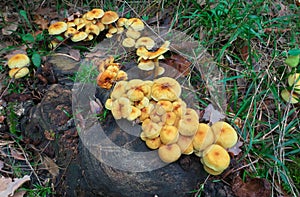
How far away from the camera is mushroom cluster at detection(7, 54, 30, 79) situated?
13.2 feet

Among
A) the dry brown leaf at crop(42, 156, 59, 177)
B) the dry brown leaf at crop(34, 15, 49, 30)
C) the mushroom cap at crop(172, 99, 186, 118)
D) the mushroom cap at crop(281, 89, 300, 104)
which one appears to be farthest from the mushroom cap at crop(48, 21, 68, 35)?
the mushroom cap at crop(281, 89, 300, 104)

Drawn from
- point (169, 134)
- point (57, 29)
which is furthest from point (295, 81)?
point (57, 29)

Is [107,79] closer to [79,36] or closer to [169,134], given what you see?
[169,134]

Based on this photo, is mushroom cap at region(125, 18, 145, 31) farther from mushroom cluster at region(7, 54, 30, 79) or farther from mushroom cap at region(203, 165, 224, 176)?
mushroom cap at region(203, 165, 224, 176)

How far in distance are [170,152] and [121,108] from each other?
540 millimetres

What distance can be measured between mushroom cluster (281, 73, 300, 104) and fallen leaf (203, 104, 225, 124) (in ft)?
2.45

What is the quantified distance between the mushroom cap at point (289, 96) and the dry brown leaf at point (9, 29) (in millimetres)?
3701

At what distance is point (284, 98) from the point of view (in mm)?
3293

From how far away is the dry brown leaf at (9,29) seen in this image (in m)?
4.72

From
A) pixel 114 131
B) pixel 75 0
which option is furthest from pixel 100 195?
pixel 75 0

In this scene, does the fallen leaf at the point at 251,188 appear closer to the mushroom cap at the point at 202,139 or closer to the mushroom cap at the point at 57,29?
the mushroom cap at the point at 202,139

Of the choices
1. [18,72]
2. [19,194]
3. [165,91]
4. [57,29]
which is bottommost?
[19,194]

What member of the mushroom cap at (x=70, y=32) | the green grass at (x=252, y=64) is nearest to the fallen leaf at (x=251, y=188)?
the green grass at (x=252, y=64)

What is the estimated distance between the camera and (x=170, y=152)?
8.27 feet
